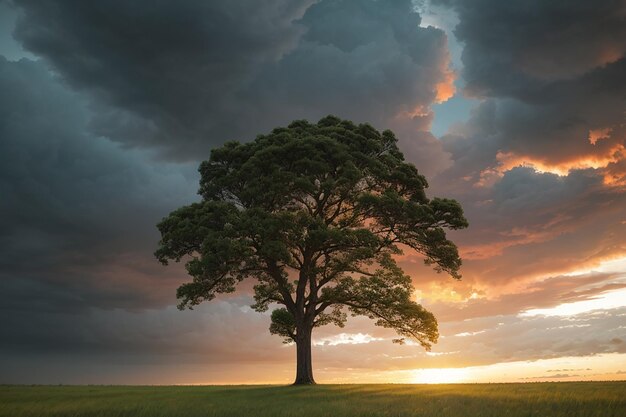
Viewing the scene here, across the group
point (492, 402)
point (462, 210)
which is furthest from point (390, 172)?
point (492, 402)

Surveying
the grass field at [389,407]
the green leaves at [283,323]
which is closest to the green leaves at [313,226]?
the green leaves at [283,323]

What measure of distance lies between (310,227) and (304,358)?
9033 mm

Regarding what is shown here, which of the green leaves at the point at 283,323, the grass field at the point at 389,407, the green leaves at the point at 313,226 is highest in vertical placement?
the green leaves at the point at 313,226

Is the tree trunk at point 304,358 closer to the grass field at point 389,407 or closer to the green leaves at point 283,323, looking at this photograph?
A: the green leaves at point 283,323

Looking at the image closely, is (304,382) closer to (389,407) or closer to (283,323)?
(283,323)

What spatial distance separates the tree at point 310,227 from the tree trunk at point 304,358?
7 centimetres

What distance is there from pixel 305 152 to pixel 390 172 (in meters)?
6.57

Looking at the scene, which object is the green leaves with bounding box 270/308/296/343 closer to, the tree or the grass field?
the tree

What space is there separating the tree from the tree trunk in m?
0.07

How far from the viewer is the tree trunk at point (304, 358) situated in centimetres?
3244

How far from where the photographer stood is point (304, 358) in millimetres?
33250

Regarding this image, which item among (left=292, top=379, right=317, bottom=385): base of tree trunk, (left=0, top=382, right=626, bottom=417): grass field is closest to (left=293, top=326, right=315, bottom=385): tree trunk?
(left=292, top=379, right=317, bottom=385): base of tree trunk

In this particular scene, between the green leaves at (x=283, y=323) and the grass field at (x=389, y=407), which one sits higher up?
the green leaves at (x=283, y=323)

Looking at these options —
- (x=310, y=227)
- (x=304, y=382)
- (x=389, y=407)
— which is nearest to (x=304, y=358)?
(x=304, y=382)
